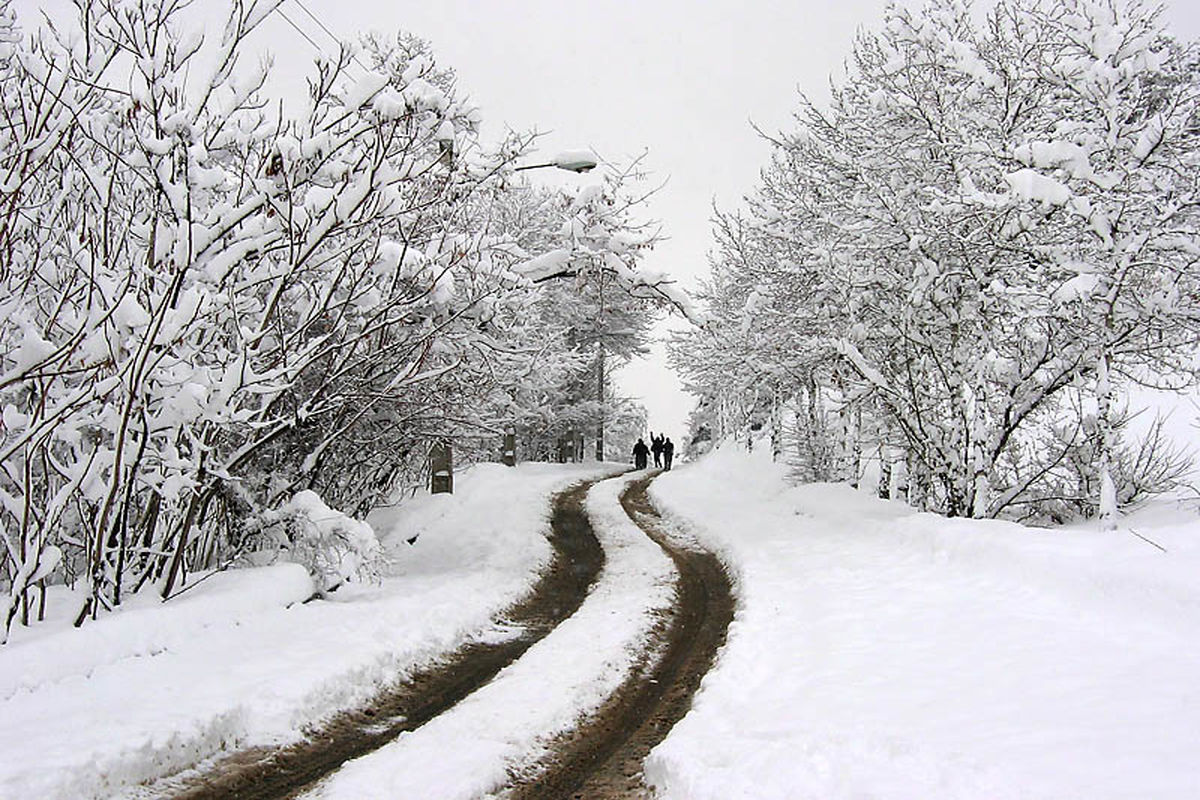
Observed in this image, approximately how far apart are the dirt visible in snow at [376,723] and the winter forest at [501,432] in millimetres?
60

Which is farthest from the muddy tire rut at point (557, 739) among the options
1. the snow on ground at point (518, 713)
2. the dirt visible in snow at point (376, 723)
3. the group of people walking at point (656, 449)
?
the group of people walking at point (656, 449)

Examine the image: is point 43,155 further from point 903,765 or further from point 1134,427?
point 1134,427

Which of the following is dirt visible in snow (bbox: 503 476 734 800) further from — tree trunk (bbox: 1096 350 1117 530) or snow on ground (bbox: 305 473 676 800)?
tree trunk (bbox: 1096 350 1117 530)

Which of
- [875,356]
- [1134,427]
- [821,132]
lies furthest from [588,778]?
[1134,427]

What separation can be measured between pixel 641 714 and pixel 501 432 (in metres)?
7.32

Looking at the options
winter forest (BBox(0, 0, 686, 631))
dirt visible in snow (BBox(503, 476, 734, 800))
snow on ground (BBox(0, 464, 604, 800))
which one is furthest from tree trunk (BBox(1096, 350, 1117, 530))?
snow on ground (BBox(0, 464, 604, 800))

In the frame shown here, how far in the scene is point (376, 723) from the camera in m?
6.75

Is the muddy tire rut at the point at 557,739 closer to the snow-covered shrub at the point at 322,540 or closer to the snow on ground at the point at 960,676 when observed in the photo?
the snow on ground at the point at 960,676

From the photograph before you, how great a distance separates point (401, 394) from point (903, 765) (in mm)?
8431

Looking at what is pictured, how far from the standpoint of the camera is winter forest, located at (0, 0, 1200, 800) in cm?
578

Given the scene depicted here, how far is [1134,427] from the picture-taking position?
30.9 meters

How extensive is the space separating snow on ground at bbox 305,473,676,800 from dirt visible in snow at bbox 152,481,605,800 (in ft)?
0.63

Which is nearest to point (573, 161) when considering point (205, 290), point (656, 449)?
point (205, 290)

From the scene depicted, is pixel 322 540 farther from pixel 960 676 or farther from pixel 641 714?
pixel 960 676
